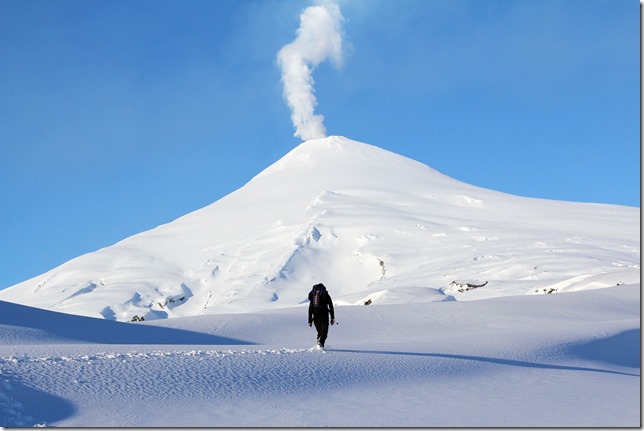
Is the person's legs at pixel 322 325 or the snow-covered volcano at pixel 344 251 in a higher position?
the snow-covered volcano at pixel 344 251

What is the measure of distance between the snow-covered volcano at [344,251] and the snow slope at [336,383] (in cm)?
2534

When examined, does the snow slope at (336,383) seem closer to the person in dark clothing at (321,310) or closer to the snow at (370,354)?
the snow at (370,354)

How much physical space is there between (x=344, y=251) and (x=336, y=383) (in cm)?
6656

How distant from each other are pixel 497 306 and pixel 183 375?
54.6 feet

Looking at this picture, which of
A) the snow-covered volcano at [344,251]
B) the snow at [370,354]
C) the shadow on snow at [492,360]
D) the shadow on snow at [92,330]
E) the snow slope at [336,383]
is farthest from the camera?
the snow-covered volcano at [344,251]

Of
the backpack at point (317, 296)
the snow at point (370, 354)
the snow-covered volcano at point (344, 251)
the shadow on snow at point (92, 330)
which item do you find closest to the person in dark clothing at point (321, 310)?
Answer: the backpack at point (317, 296)

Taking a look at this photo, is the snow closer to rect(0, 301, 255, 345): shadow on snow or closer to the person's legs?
rect(0, 301, 255, 345): shadow on snow

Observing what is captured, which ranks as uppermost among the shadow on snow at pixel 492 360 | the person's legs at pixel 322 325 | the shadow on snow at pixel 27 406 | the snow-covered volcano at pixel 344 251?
the snow-covered volcano at pixel 344 251

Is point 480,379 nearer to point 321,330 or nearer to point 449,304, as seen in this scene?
point 321,330

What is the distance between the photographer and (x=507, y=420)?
864 cm

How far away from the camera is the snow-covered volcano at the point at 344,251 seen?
60062mm

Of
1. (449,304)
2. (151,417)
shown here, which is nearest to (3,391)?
(151,417)

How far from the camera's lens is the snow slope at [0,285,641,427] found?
854cm

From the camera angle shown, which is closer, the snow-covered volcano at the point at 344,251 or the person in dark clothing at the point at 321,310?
the person in dark clothing at the point at 321,310
